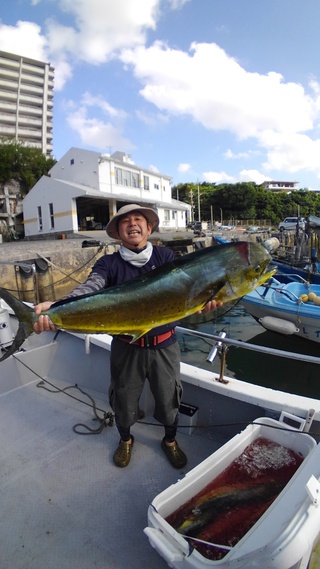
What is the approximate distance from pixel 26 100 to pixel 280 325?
88.6 metres

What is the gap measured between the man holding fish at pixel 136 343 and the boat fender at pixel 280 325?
6.19m

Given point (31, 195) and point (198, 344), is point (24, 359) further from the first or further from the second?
point (31, 195)

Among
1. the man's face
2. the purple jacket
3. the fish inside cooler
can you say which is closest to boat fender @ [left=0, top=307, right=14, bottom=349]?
the purple jacket

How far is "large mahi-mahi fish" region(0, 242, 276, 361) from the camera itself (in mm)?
1815

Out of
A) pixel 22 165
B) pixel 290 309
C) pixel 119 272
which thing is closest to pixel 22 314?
pixel 119 272

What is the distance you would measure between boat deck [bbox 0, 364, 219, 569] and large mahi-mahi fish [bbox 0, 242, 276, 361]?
1483mm

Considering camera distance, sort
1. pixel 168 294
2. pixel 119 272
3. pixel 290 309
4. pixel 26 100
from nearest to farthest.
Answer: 1. pixel 168 294
2. pixel 119 272
3. pixel 290 309
4. pixel 26 100

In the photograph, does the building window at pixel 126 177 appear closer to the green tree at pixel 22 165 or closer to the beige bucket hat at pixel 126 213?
the green tree at pixel 22 165

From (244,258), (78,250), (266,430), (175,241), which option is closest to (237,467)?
(266,430)

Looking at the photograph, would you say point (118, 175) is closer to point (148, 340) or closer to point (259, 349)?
point (148, 340)

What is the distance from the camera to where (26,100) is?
75.1 metres

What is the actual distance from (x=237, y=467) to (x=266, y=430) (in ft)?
1.30

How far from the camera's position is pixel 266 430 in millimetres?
2412

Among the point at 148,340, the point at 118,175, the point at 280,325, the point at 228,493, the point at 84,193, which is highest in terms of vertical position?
the point at 118,175
